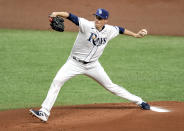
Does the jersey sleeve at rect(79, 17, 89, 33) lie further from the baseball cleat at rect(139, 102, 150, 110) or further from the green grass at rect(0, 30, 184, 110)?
the green grass at rect(0, 30, 184, 110)

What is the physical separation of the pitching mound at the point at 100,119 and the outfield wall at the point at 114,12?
8.49 metres

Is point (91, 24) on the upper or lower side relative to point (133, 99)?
upper

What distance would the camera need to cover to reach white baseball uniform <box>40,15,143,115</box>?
8062 mm

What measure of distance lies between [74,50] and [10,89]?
3.11 m

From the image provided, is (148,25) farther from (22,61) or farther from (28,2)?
(22,61)

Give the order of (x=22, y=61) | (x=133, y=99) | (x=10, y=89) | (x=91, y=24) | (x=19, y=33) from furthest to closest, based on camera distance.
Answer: (x=19, y=33) < (x=22, y=61) < (x=10, y=89) < (x=133, y=99) < (x=91, y=24)

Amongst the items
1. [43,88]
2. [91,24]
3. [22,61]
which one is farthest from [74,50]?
[22,61]

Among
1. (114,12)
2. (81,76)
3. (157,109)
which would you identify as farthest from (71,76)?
(114,12)

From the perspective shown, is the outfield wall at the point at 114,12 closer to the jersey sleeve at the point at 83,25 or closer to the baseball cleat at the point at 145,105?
the baseball cleat at the point at 145,105

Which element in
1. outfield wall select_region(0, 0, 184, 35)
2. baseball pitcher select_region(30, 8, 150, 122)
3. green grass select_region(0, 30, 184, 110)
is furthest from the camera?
outfield wall select_region(0, 0, 184, 35)

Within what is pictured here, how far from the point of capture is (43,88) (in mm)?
11188

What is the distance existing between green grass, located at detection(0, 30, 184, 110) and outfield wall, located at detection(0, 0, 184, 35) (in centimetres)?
41

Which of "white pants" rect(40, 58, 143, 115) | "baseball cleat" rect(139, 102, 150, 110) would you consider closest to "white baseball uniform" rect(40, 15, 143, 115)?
"white pants" rect(40, 58, 143, 115)

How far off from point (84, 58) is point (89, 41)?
308 mm
